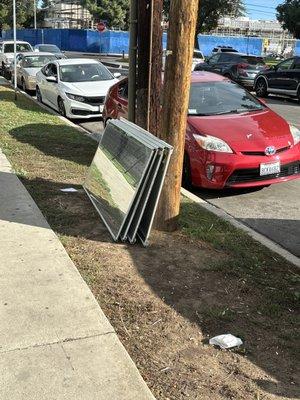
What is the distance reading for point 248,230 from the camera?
5562mm

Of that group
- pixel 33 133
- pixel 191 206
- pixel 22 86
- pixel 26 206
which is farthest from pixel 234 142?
pixel 22 86

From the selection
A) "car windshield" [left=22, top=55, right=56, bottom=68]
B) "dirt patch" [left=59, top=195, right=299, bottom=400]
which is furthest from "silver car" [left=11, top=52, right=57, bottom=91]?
"dirt patch" [left=59, top=195, right=299, bottom=400]

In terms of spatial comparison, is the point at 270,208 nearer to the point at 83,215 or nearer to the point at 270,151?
the point at 270,151

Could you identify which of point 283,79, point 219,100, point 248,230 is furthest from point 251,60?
point 248,230

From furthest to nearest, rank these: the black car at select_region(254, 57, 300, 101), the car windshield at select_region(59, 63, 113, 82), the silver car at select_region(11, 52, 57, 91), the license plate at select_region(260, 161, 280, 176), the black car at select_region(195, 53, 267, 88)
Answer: the black car at select_region(195, 53, 267, 88) < the black car at select_region(254, 57, 300, 101) < the silver car at select_region(11, 52, 57, 91) < the car windshield at select_region(59, 63, 113, 82) < the license plate at select_region(260, 161, 280, 176)

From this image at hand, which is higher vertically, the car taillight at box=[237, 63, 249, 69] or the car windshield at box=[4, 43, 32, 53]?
the car windshield at box=[4, 43, 32, 53]

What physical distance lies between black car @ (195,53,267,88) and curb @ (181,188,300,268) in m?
17.5

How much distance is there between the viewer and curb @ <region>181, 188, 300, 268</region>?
16.0 feet

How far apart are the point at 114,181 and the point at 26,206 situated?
111 centimetres

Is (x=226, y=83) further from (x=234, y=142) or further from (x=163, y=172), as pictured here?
(x=163, y=172)

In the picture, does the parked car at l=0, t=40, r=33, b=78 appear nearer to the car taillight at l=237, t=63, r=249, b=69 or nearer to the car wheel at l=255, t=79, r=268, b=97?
the car taillight at l=237, t=63, r=249, b=69

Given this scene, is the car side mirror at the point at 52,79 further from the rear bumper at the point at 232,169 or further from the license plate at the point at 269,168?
the license plate at the point at 269,168

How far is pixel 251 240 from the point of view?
5164 millimetres

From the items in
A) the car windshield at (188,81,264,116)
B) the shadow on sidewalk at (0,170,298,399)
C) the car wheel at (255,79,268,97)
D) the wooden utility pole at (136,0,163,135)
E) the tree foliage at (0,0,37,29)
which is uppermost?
the tree foliage at (0,0,37,29)
